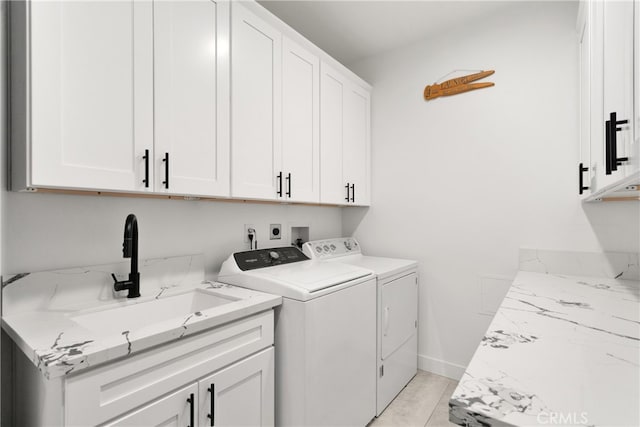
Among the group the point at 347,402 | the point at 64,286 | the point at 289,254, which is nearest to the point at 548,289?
the point at 347,402

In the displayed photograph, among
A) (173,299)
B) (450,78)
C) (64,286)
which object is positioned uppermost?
(450,78)

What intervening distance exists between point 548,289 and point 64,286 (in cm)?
218

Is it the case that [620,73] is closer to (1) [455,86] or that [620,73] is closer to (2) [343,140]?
(1) [455,86]

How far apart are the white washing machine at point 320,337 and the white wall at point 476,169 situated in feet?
2.88

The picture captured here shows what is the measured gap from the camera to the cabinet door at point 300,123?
6.50 feet

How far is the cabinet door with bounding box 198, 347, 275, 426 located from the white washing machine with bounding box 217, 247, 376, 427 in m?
0.10

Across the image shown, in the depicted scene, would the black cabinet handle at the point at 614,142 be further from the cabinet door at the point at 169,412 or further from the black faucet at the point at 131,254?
the black faucet at the point at 131,254

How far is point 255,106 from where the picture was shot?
5.81 feet

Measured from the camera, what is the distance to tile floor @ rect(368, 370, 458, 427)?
1.97 m

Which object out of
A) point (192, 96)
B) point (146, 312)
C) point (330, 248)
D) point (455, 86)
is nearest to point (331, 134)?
point (330, 248)

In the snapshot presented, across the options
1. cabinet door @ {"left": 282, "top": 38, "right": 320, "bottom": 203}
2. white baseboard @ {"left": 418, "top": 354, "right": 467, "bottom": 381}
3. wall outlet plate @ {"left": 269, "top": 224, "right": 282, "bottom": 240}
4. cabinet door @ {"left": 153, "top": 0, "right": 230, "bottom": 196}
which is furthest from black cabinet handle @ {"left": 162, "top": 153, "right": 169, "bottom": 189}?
white baseboard @ {"left": 418, "top": 354, "right": 467, "bottom": 381}

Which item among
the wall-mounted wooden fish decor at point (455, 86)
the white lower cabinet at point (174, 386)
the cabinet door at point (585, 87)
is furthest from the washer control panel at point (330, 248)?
the cabinet door at point (585, 87)

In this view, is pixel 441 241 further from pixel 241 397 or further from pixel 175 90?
pixel 175 90

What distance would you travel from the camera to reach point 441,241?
251 centimetres
